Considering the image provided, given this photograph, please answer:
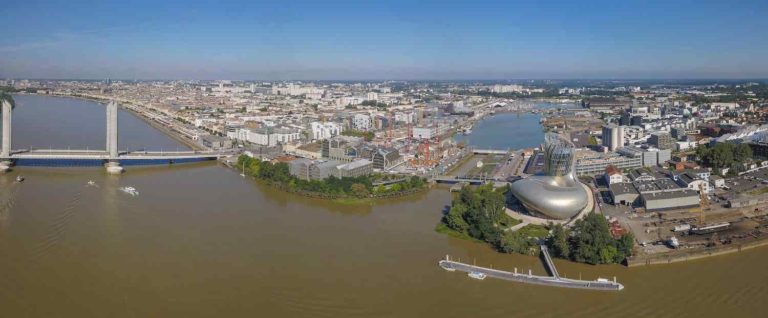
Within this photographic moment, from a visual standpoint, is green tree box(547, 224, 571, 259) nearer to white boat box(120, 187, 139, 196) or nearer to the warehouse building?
the warehouse building

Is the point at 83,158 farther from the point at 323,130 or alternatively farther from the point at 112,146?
the point at 323,130

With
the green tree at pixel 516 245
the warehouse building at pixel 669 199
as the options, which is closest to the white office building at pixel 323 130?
the warehouse building at pixel 669 199

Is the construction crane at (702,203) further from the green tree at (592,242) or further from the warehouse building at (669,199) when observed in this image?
the green tree at (592,242)

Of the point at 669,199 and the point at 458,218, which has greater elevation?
the point at 669,199

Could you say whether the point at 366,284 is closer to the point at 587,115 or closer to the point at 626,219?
the point at 626,219

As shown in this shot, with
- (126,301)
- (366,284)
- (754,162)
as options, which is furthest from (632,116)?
(126,301)

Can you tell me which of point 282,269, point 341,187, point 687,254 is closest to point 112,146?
point 341,187
